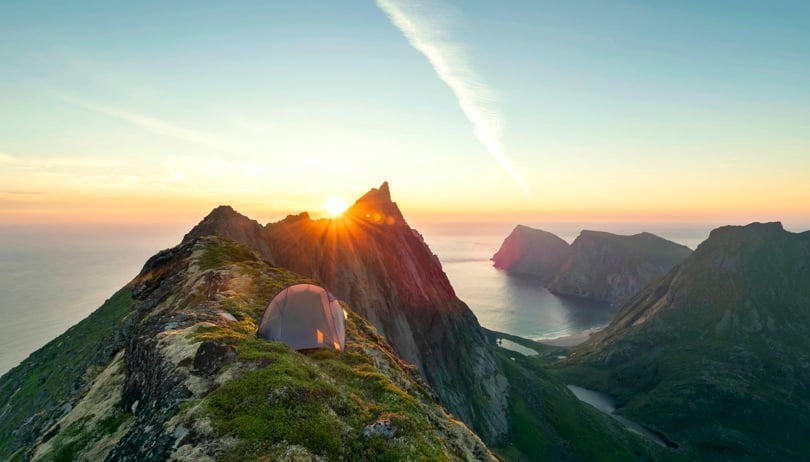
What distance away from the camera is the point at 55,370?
74938mm

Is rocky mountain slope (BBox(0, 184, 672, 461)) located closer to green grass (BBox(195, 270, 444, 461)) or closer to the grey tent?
green grass (BBox(195, 270, 444, 461))

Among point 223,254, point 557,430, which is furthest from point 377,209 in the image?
point 557,430

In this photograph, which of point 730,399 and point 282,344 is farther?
point 730,399

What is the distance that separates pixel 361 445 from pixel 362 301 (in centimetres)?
7182

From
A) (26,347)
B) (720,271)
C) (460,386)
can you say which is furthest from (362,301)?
(26,347)

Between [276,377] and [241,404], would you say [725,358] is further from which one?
[241,404]

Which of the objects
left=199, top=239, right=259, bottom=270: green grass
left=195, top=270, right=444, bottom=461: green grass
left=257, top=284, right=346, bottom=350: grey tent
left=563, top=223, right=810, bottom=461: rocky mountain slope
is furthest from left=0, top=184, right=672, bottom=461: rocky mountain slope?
left=563, top=223, right=810, bottom=461: rocky mountain slope

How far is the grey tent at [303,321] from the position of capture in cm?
2623

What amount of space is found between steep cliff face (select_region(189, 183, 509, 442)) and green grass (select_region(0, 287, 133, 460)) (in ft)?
84.3

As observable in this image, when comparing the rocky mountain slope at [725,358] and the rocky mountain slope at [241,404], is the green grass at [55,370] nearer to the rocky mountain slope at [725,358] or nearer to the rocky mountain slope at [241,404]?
the rocky mountain slope at [241,404]

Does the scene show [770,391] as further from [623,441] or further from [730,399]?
[623,441]

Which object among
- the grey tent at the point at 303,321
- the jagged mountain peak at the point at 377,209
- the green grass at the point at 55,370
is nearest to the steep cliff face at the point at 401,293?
the jagged mountain peak at the point at 377,209

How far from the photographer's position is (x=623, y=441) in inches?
4316

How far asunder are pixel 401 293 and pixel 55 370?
70489mm
